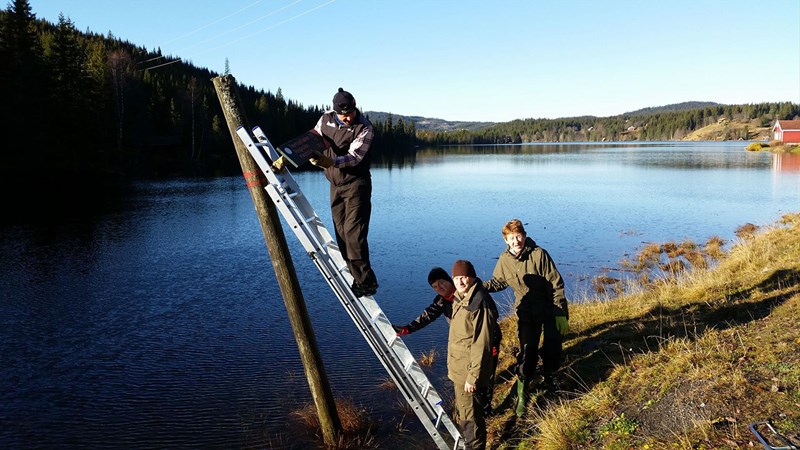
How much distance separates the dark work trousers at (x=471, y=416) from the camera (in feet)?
17.8

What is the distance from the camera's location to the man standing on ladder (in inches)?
197

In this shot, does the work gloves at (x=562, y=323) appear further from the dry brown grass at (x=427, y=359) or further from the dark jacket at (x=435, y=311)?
the dry brown grass at (x=427, y=359)

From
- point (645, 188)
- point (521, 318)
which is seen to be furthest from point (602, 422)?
point (645, 188)

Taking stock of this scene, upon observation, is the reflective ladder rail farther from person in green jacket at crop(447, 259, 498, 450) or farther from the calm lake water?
the calm lake water

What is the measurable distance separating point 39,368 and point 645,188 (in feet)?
134

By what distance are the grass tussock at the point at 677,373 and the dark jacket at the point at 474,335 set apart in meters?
1.13

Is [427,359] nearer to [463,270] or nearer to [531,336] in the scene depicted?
Answer: [531,336]

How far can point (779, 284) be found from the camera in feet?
28.9

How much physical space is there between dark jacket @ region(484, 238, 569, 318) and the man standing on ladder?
6.02ft

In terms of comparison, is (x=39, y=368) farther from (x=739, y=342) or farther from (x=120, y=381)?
(x=739, y=342)

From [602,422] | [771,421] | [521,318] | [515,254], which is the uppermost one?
[515,254]

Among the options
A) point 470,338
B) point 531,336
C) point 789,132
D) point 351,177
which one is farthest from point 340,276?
point 789,132

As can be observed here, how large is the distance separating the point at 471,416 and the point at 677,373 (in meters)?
2.51

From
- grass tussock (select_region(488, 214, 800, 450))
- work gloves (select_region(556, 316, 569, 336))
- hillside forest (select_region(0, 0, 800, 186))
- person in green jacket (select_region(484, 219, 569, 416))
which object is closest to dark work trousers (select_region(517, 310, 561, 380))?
person in green jacket (select_region(484, 219, 569, 416))
